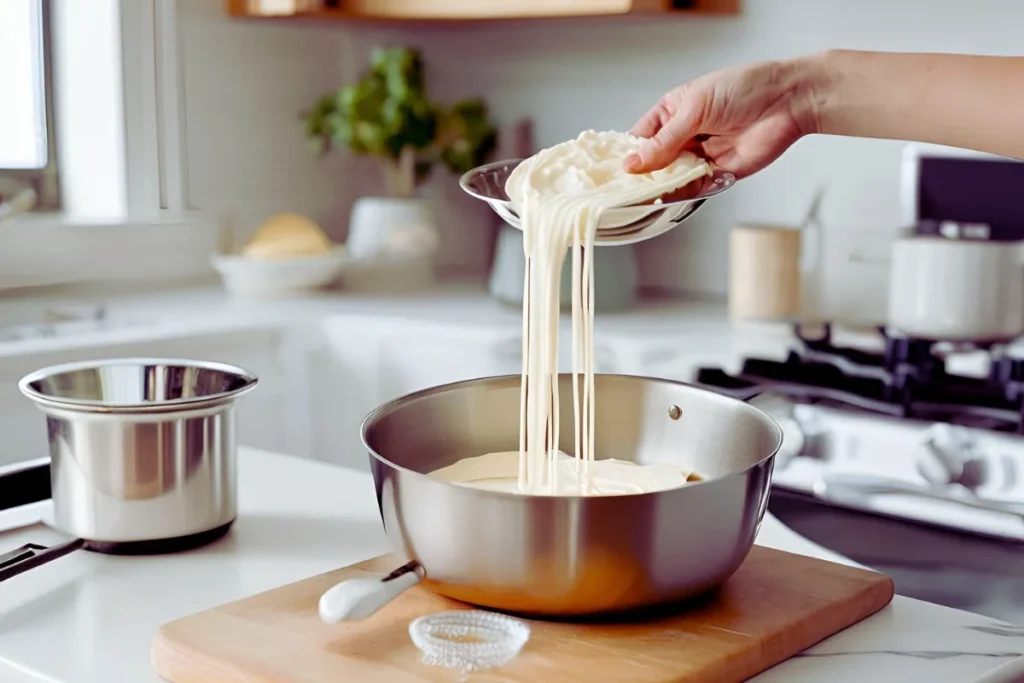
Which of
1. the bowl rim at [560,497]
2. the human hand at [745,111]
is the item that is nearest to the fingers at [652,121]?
the human hand at [745,111]

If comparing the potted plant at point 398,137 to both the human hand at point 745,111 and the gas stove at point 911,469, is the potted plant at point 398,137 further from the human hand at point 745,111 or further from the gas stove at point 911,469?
the human hand at point 745,111

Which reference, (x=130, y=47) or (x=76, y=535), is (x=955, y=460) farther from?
(x=130, y=47)

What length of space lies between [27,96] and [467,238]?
39.1 inches

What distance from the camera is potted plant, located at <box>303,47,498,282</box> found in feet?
7.93

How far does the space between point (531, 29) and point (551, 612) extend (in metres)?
2.10

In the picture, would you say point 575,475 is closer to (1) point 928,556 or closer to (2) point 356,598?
(2) point 356,598

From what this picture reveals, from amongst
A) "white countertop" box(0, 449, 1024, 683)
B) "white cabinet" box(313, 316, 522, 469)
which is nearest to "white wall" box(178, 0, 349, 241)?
"white cabinet" box(313, 316, 522, 469)

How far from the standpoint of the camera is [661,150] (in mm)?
1019

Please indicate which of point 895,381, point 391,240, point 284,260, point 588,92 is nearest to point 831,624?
point 895,381

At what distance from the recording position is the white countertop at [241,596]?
2.40ft

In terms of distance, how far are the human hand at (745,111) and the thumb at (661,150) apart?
0.7 inches

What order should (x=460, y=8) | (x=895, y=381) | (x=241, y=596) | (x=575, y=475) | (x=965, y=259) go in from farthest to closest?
1. (x=460, y=8)
2. (x=965, y=259)
3. (x=895, y=381)
4. (x=575, y=475)
5. (x=241, y=596)

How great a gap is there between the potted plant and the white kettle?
971 millimetres

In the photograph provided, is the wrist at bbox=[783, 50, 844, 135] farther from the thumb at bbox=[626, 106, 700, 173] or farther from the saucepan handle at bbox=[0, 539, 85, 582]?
the saucepan handle at bbox=[0, 539, 85, 582]
